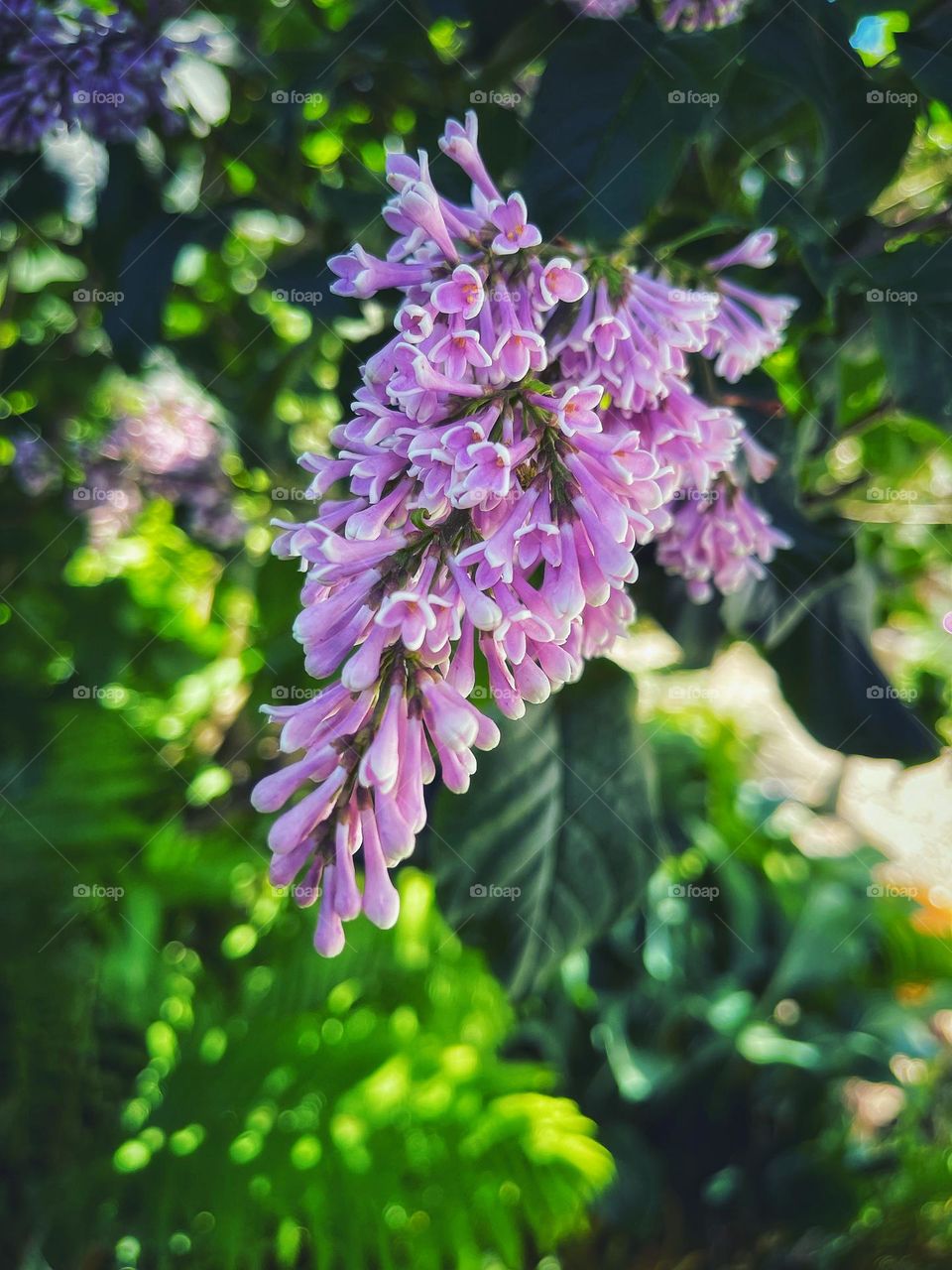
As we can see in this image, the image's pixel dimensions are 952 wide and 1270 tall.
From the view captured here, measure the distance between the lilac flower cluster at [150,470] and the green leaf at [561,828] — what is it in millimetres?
578

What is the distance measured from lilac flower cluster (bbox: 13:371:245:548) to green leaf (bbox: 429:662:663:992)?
0.58m

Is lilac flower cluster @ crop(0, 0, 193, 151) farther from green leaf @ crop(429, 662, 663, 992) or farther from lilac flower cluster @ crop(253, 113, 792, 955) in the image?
green leaf @ crop(429, 662, 663, 992)

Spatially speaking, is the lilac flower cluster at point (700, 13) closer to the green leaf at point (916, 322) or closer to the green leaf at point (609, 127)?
the green leaf at point (609, 127)

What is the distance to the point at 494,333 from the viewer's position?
0.39 m

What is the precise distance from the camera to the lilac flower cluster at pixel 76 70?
2.21 ft

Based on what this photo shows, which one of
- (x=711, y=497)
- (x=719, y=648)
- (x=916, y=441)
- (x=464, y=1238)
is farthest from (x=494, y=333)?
(x=464, y=1238)

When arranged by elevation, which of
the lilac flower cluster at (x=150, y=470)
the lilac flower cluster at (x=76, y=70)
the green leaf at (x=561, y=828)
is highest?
the lilac flower cluster at (x=76, y=70)

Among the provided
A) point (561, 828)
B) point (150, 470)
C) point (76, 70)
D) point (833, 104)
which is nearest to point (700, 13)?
point (833, 104)

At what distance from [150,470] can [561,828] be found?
0.76m

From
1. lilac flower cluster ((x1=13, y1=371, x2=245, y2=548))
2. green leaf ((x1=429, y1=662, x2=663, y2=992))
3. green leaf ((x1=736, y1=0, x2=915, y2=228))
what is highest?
green leaf ((x1=736, y1=0, x2=915, y2=228))

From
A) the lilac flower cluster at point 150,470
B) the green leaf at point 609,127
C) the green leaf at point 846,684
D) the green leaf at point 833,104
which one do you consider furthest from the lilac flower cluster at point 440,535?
the lilac flower cluster at point 150,470

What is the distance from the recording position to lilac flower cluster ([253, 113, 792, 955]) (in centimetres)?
37

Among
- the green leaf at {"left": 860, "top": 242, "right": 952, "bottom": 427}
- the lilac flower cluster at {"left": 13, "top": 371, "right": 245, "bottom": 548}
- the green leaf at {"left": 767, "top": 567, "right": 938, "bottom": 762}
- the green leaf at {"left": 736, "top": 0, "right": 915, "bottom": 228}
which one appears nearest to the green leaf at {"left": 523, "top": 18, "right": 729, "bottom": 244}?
the green leaf at {"left": 736, "top": 0, "right": 915, "bottom": 228}

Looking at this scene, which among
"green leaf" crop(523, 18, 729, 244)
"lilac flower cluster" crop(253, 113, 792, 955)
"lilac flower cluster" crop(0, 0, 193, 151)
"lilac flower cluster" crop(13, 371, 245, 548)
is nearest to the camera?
"lilac flower cluster" crop(253, 113, 792, 955)
